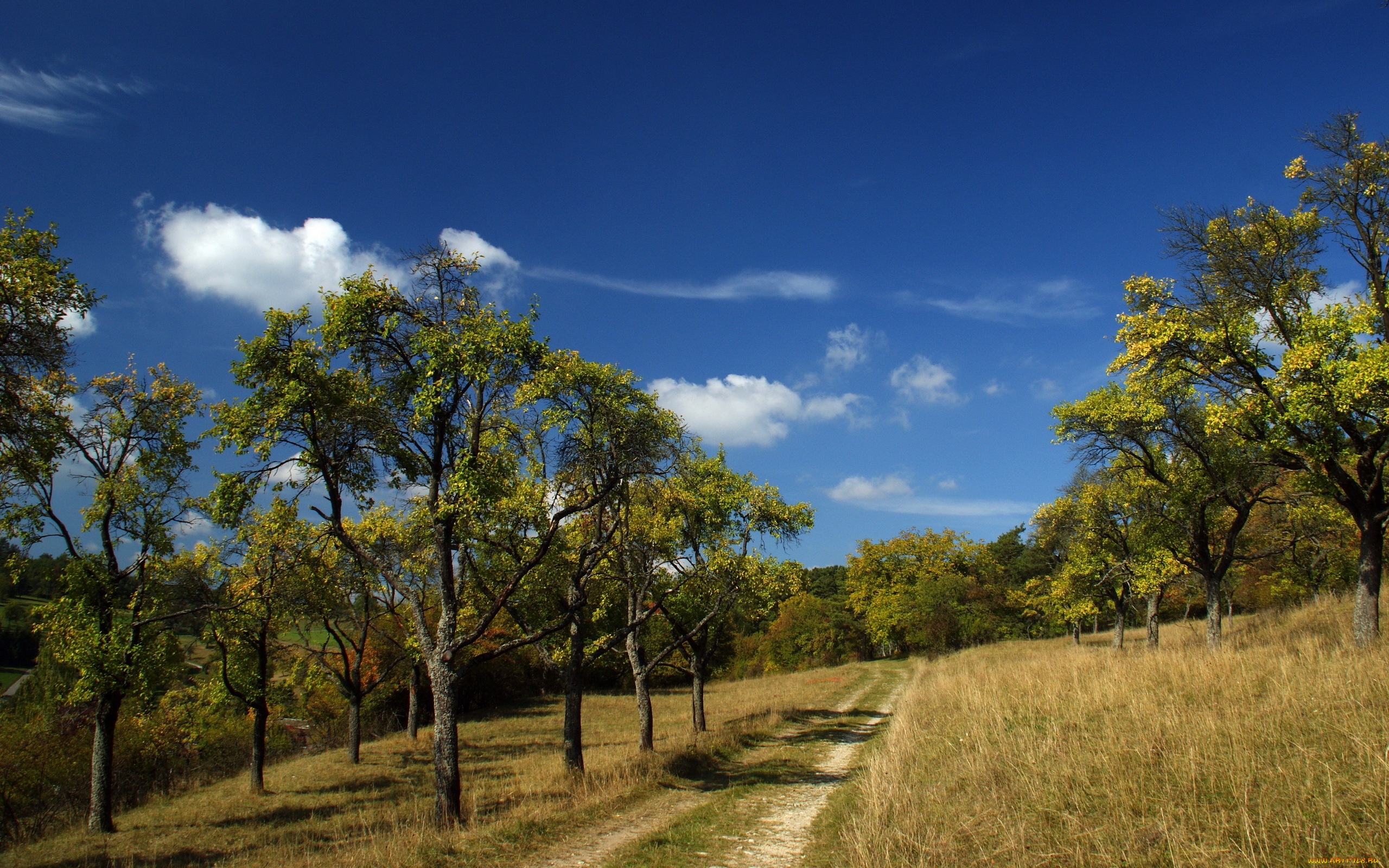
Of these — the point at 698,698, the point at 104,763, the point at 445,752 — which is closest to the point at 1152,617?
the point at 698,698

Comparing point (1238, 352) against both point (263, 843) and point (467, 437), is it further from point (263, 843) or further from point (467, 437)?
point (263, 843)

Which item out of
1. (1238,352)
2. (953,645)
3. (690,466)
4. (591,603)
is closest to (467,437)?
(690,466)

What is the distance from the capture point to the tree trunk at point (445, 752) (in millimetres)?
10852

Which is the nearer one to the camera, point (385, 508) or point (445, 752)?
point (445, 752)

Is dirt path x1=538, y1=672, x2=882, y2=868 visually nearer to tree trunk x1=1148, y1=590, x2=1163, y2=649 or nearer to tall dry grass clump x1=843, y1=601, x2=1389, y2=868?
tall dry grass clump x1=843, y1=601, x2=1389, y2=868

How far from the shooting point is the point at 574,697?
15734 mm

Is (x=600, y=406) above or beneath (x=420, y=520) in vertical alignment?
above

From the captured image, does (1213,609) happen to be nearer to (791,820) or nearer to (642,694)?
(791,820)

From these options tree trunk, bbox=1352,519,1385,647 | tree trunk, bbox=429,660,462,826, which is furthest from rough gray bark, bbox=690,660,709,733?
tree trunk, bbox=1352,519,1385,647

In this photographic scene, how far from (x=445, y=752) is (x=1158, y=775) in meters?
10.7

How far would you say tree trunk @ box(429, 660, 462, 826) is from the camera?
35.6ft

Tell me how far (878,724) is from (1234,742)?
18.6 m

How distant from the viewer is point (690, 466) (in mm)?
15195

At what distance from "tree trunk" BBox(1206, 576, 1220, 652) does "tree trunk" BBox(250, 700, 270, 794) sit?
31.6 metres
